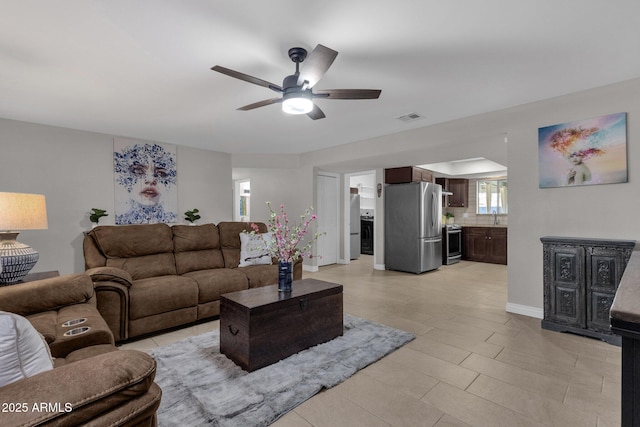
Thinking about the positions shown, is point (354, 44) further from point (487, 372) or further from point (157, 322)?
point (157, 322)

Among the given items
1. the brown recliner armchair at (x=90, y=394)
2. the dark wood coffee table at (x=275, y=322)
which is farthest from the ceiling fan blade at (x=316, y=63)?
the brown recliner armchair at (x=90, y=394)

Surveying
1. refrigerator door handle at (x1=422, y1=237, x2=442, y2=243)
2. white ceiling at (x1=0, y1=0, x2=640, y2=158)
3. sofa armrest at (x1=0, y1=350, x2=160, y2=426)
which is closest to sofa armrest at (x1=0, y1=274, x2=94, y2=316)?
sofa armrest at (x1=0, y1=350, x2=160, y2=426)

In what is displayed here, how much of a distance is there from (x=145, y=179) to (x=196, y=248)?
1.64 metres

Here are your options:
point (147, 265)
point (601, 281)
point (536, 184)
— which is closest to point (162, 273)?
point (147, 265)

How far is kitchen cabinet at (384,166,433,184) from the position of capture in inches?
235

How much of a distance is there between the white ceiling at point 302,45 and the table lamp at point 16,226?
1064mm

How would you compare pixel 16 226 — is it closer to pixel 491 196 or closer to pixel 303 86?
pixel 303 86

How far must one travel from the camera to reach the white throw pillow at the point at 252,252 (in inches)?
158

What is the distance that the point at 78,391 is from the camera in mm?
899

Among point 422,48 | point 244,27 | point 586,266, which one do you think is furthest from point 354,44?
point 586,266

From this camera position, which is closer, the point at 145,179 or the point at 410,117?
the point at 410,117

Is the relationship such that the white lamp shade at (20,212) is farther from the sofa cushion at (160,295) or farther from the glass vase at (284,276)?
the glass vase at (284,276)

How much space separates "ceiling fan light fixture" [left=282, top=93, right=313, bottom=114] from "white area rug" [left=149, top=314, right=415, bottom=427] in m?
1.90

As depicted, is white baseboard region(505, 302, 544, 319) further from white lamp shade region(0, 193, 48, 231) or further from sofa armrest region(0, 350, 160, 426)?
white lamp shade region(0, 193, 48, 231)
